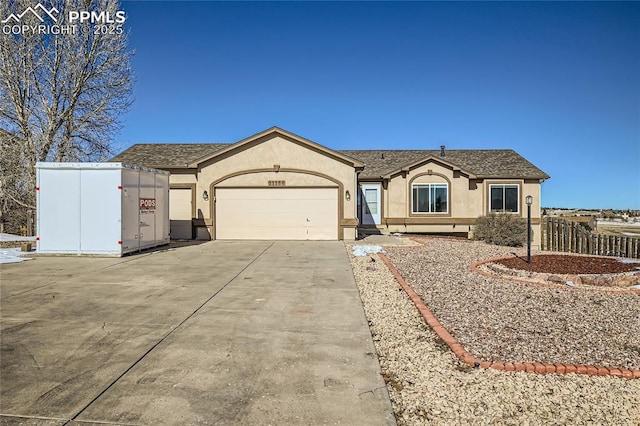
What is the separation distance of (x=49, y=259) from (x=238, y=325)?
920 centimetres

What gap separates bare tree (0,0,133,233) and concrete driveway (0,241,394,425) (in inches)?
450

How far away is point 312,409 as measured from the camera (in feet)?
10.9

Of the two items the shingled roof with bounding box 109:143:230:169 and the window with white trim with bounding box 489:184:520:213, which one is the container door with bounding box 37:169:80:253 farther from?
the window with white trim with bounding box 489:184:520:213

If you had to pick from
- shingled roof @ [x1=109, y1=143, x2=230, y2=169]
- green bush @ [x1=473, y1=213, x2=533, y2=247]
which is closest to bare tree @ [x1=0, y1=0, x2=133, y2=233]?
shingled roof @ [x1=109, y1=143, x2=230, y2=169]

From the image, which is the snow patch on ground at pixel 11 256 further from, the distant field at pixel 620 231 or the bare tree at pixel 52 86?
the distant field at pixel 620 231

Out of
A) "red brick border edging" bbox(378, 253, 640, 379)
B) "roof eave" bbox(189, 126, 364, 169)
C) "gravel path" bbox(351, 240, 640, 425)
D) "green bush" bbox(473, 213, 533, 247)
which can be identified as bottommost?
"gravel path" bbox(351, 240, 640, 425)

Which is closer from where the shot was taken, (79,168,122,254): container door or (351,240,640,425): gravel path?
(351,240,640,425): gravel path

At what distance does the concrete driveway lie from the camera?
330 cm

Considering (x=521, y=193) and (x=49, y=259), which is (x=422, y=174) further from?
(x=49, y=259)

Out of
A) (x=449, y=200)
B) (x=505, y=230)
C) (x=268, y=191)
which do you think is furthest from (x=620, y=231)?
(x=268, y=191)

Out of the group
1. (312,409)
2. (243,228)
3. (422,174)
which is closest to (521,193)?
(422,174)

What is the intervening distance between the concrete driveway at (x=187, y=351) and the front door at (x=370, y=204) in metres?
12.8

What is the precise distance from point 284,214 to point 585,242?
12241mm

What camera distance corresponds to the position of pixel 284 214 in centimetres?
1706
